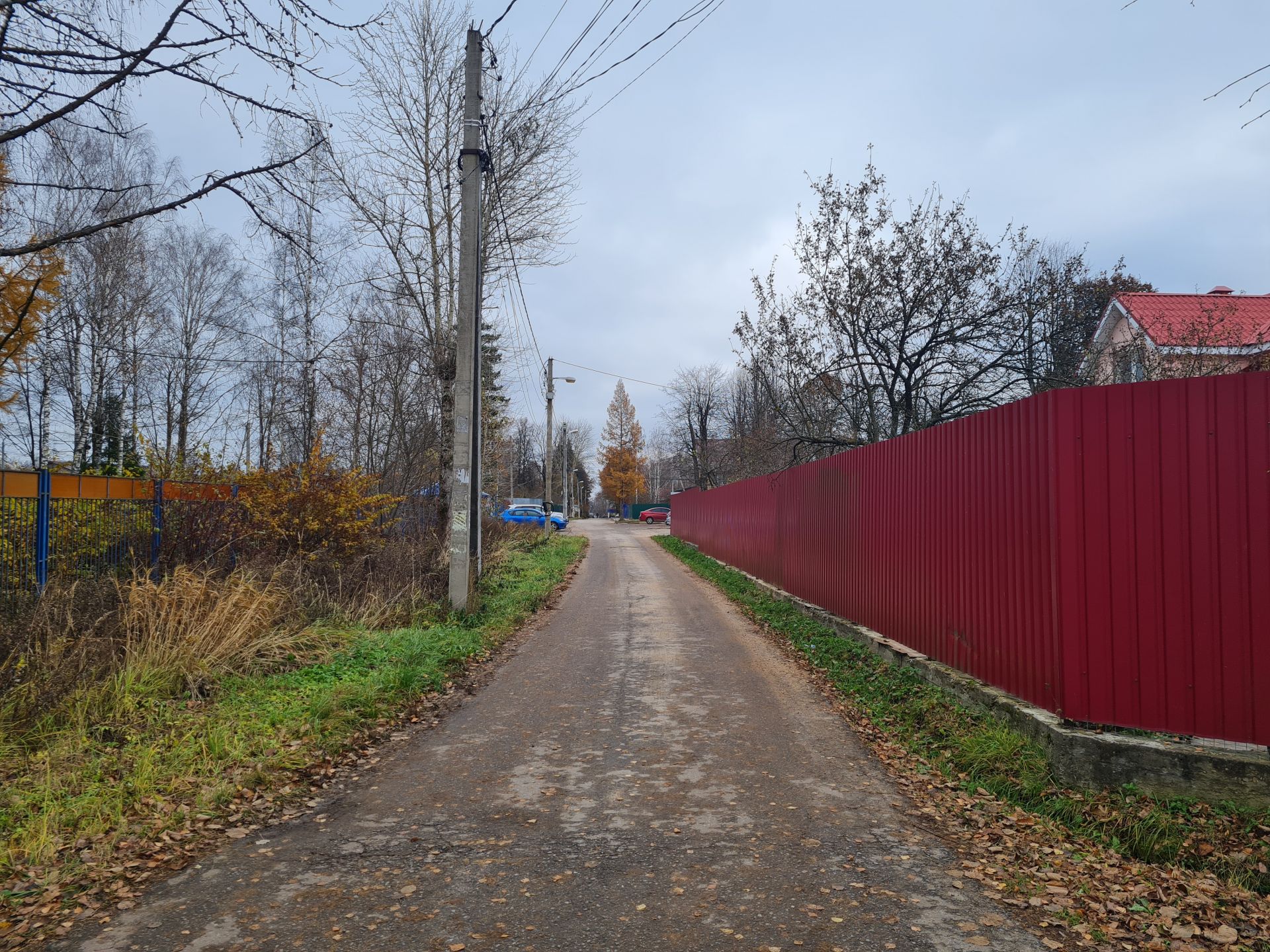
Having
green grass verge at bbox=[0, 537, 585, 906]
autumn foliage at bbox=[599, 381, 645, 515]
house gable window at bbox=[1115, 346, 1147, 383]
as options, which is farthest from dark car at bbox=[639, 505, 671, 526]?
green grass verge at bbox=[0, 537, 585, 906]

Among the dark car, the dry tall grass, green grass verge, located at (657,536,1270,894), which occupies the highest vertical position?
the dark car

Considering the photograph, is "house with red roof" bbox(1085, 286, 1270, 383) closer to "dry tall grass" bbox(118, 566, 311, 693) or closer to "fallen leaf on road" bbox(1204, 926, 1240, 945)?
"fallen leaf on road" bbox(1204, 926, 1240, 945)

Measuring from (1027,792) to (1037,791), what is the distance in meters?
0.05

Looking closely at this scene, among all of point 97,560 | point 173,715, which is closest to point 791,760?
point 173,715

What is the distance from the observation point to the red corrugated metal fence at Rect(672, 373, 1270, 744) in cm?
450

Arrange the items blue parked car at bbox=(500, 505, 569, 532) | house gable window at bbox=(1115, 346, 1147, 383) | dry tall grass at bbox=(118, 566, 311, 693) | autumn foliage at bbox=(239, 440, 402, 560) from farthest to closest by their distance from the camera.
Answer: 1. blue parked car at bbox=(500, 505, 569, 532)
2. house gable window at bbox=(1115, 346, 1147, 383)
3. autumn foliage at bbox=(239, 440, 402, 560)
4. dry tall grass at bbox=(118, 566, 311, 693)

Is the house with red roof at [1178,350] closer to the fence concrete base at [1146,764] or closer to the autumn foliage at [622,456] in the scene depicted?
the fence concrete base at [1146,764]

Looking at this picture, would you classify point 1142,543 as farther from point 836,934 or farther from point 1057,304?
point 1057,304

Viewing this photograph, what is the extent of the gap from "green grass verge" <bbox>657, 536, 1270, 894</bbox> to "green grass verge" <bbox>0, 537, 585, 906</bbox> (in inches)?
167

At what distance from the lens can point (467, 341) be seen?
1107 centimetres

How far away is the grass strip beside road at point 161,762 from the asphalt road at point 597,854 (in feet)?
1.20

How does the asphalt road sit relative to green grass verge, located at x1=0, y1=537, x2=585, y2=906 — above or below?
below

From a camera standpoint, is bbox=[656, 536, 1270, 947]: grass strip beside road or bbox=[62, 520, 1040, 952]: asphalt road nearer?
bbox=[62, 520, 1040, 952]: asphalt road

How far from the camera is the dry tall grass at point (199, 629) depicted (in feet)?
22.5
